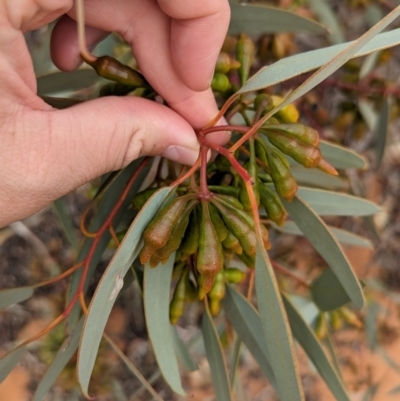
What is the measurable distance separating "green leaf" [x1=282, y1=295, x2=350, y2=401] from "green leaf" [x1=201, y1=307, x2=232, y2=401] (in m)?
0.17

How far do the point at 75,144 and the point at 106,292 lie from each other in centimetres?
24

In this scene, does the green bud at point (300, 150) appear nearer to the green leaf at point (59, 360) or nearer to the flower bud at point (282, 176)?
the flower bud at point (282, 176)

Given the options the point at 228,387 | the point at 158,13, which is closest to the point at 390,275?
the point at 228,387

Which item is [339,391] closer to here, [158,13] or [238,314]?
[238,314]

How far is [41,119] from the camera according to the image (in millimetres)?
747

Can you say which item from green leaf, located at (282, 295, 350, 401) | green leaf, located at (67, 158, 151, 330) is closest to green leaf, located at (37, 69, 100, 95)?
green leaf, located at (67, 158, 151, 330)

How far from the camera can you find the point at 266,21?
3.32ft

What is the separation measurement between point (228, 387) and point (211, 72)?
0.63m

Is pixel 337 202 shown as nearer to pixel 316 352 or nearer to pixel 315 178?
pixel 315 178

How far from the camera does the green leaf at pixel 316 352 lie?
97 cm

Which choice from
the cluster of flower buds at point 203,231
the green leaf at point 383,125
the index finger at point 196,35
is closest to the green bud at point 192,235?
the cluster of flower buds at point 203,231

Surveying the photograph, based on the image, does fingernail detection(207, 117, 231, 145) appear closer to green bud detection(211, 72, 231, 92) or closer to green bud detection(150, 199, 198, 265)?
green bud detection(211, 72, 231, 92)

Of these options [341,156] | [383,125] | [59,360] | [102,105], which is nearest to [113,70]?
[102,105]

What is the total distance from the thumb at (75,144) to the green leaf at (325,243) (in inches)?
8.3
